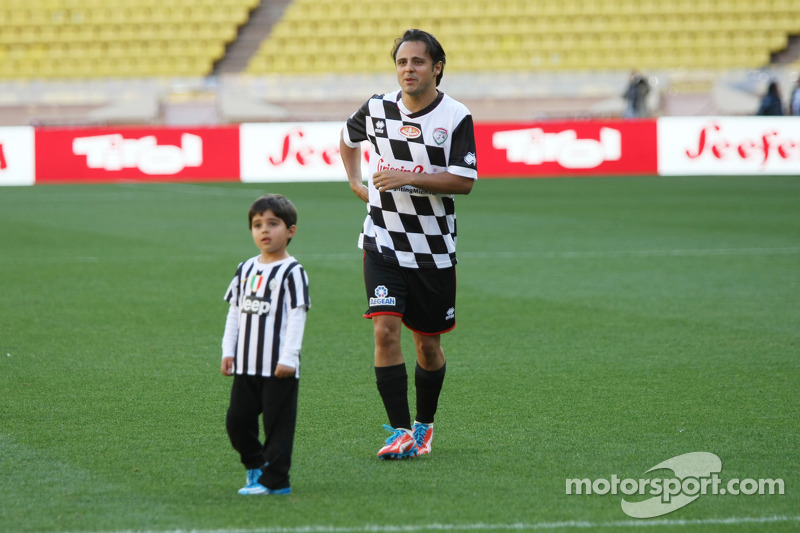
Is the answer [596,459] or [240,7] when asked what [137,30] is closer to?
[240,7]

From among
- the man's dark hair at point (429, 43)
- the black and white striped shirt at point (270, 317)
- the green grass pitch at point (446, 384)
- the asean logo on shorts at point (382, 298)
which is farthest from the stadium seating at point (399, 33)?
the black and white striped shirt at point (270, 317)

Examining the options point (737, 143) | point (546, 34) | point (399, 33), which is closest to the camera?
point (737, 143)

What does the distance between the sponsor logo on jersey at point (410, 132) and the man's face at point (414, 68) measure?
142 millimetres

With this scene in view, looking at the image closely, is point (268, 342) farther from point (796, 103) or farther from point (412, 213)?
point (796, 103)

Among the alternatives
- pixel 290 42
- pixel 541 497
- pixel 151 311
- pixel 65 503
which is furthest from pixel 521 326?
pixel 290 42

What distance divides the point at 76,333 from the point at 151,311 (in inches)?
35.6

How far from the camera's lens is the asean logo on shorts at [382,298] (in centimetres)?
461

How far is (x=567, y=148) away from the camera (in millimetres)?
19906

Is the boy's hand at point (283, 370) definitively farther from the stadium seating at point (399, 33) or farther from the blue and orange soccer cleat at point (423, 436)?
the stadium seating at point (399, 33)

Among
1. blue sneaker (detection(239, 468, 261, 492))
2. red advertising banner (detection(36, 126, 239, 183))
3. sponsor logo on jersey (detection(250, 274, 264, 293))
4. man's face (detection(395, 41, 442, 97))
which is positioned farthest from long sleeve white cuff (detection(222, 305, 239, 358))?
red advertising banner (detection(36, 126, 239, 183))

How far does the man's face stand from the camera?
4.50 metres

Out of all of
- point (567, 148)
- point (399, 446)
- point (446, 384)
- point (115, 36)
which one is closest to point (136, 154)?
point (567, 148)

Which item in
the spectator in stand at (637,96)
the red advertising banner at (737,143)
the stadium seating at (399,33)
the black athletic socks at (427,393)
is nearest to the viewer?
the black athletic socks at (427,393)

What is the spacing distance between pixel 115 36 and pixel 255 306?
2823 centimetres
